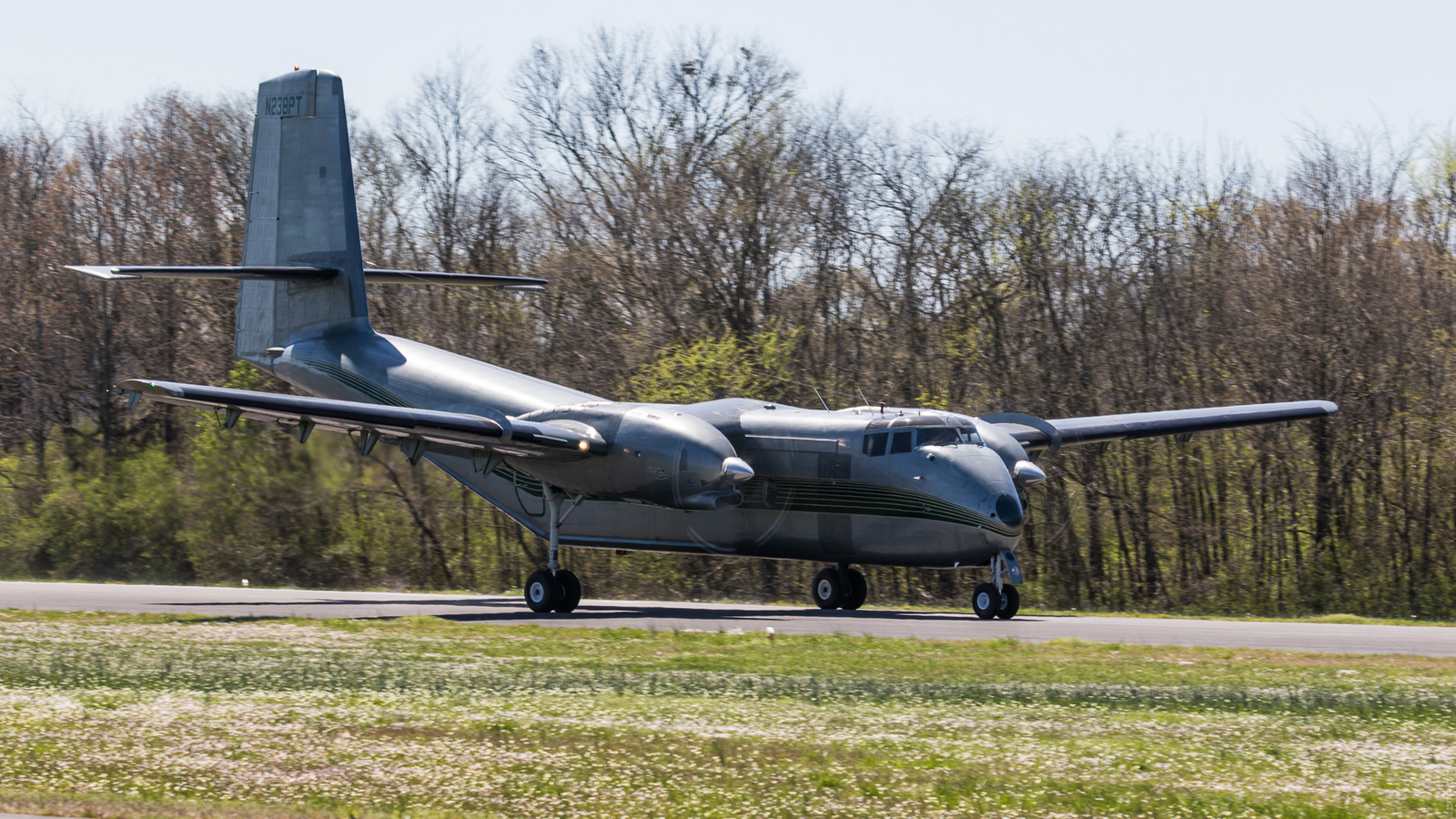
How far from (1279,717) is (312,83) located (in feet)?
78.7

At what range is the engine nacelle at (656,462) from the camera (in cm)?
2103

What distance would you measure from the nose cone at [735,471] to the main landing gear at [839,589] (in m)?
3.42

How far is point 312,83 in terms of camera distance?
28562 mm

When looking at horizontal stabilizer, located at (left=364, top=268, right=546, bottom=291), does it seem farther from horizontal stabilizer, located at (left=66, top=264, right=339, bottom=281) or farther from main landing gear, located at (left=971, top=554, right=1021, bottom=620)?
main landing gear, located at (left=971, top=554, right=1021, bottom=620)

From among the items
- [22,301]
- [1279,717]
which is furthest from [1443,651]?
[22,301]

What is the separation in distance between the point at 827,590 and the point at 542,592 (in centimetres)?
486

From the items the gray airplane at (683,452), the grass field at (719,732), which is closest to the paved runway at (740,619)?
the gray airplane at (683,452)

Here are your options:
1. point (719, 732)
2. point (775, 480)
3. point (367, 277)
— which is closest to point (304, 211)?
point (367, 277)

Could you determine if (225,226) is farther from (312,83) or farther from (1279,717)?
(1279,717)

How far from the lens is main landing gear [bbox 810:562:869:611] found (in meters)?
23.5

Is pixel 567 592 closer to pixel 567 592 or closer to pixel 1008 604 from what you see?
pixel 567 592

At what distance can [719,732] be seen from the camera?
998 centimetres

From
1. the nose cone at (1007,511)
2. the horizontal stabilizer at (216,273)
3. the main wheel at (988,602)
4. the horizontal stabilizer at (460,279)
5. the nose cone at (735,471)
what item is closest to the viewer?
the nose cone at (1007,511)

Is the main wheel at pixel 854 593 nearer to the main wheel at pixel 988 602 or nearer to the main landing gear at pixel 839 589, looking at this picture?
the main landing gear at pixel 839 589
